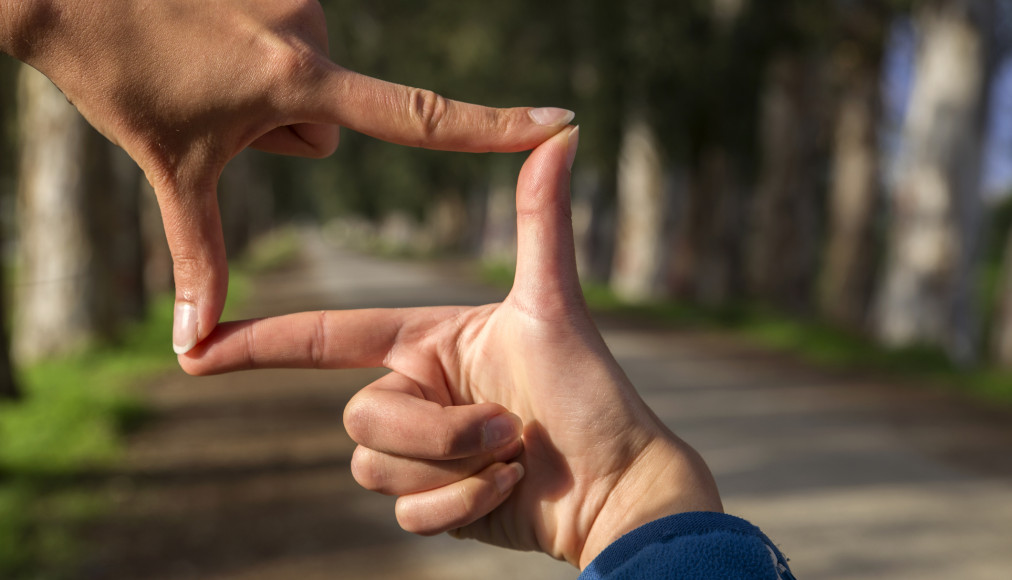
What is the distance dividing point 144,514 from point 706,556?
168 inches

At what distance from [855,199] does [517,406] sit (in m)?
11.7

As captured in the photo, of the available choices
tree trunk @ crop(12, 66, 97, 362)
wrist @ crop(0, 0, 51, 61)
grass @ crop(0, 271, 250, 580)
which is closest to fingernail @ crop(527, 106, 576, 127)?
wrist @ crop(0, 0, 51, 61)

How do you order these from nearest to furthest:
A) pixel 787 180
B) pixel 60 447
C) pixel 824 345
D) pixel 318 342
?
1. pixel 318 342
2. pixel 60 447
3. pixel 824 345
4. pixel 787 180

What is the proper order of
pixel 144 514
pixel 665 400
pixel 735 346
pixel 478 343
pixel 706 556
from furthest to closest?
pixel 735 346 → pixel 665 400 → pixel 144 514 → pixel 478 343 → pixel 706 556

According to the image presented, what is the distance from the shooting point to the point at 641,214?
1434 centimetres

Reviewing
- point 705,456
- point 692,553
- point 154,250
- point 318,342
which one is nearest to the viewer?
point 692,553

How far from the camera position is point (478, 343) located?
1658 millimetres

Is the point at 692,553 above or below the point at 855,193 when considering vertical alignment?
below

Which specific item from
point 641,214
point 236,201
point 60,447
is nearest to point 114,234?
point 60,447

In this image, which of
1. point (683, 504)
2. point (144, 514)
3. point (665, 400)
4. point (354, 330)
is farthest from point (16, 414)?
point (683, 504)

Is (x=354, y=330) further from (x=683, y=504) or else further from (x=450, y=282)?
(x=450, y=282)

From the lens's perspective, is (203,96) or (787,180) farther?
(787,180)

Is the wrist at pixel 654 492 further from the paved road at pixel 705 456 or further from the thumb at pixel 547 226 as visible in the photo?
the paved road at pixel 705 456

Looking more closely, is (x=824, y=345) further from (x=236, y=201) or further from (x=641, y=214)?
(x=236, y=201)
